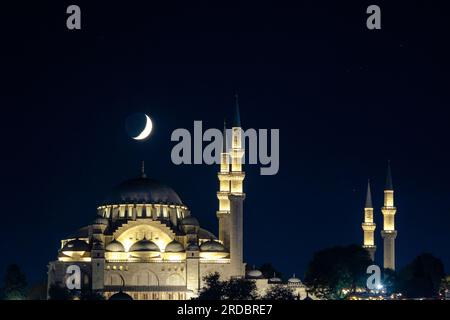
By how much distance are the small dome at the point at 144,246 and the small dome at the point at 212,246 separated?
2.80 meters

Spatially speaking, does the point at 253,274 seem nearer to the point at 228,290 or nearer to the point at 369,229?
the point at 228,290

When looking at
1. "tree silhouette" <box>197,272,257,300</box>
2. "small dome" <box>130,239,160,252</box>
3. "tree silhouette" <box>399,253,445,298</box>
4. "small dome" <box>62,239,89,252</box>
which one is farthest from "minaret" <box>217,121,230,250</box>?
"tree silhouette" <box>399,253,445,298</box>

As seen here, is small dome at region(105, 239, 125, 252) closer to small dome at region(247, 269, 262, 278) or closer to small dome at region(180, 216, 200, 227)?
small dome at region(180, 216, 200, 227)

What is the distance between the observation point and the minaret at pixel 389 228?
100m

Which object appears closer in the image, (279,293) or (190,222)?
(279,293)

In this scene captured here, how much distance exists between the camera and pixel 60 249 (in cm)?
9331

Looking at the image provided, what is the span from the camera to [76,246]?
302ft

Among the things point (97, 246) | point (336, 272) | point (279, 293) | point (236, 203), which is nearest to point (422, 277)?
point (336, 272)

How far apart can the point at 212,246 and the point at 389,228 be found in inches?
600

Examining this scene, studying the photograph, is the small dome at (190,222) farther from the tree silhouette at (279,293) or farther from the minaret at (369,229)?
the minaret at (369,229)

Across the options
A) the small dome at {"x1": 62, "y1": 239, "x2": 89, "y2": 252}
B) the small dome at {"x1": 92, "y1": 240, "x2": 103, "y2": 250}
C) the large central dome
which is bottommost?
the small dome at {"x1": 92, "y1": 240, "x2": 103, "y2": 250}

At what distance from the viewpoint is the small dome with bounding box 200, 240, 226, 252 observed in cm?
9106

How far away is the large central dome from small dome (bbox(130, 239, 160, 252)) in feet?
18.5
